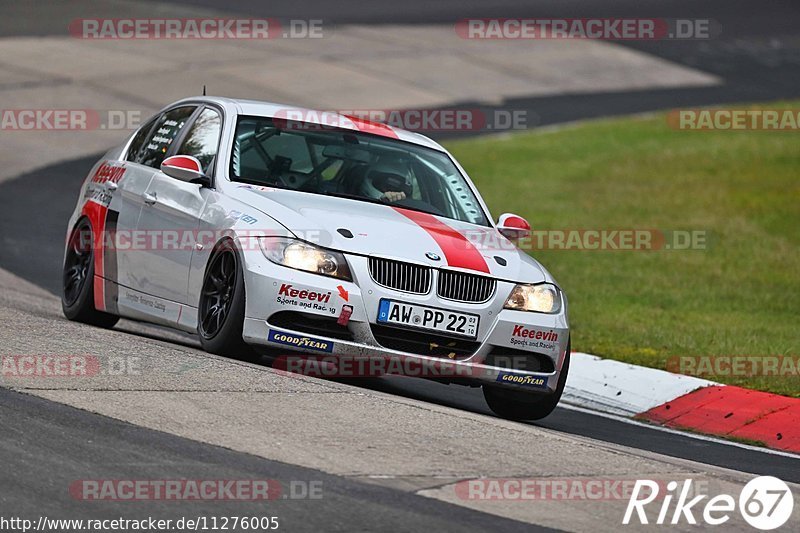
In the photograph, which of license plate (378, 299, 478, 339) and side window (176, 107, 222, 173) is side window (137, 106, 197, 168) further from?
license plate (378, 299, 478, 339)

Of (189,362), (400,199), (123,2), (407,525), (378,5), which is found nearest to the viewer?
(407,525)

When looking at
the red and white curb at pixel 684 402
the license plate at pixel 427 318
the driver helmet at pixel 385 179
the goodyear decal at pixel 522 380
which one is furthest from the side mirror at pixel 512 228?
the red and white curb at pixel 684 402

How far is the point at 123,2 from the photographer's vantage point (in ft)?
110

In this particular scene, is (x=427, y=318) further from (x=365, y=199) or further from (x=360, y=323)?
(x=365, y=199)

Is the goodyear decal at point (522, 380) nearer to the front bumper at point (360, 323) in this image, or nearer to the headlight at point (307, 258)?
the front bumper at point (360, 323)

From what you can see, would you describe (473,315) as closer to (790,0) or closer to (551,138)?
(551,138)

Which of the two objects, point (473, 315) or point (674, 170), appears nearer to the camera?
point (473, 315)

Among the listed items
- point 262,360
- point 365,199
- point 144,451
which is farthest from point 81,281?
point 144,451

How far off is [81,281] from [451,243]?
2.92m

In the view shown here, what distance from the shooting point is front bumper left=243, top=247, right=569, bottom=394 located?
8.50 m

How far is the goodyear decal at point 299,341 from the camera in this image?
858 cm

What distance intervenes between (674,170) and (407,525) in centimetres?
1759

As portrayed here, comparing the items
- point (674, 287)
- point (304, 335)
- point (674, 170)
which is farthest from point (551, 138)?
point (304, 335)

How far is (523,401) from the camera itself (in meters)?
9.40
